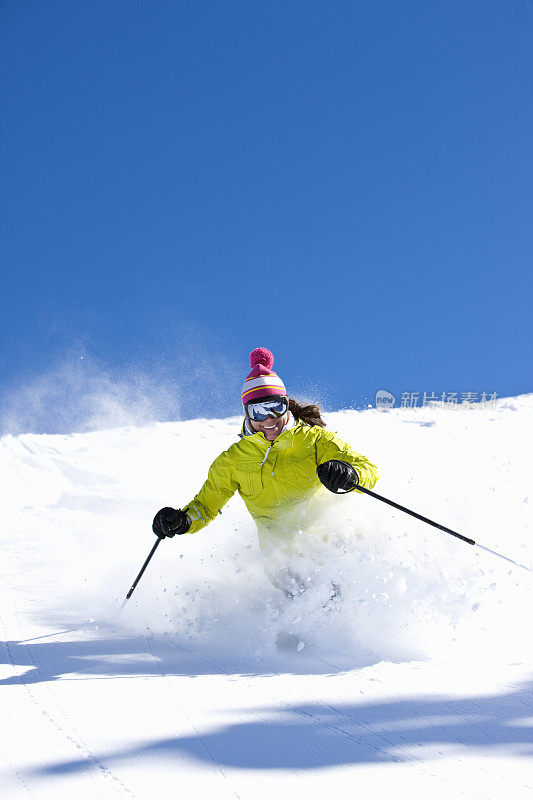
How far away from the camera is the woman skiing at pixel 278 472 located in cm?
352

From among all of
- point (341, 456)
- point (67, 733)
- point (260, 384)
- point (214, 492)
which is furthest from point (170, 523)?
point (67, 733)

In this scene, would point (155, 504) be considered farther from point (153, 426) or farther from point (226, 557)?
point (153, 426)

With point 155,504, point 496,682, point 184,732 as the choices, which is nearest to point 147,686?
point 184,732

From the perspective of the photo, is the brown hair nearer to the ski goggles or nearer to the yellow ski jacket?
the yellow ski jacket

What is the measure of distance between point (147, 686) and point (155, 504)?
6.13m

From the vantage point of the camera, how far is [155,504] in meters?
8.68

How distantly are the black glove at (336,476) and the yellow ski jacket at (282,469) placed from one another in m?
0.28

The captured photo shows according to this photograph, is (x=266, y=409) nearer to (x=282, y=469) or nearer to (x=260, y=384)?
(x=260, y=384)

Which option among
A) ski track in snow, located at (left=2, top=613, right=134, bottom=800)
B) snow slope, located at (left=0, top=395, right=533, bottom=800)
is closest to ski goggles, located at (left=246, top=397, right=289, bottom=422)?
snow slope, located at (left=0, top=395, right=533, bottom=800)

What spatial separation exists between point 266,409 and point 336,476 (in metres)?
0.66

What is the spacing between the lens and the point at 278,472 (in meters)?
3.54

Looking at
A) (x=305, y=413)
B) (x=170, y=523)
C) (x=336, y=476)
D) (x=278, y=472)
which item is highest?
(x=305, y=413)

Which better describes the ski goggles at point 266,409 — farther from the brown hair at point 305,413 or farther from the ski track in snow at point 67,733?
the ski track in snow at point 67,733

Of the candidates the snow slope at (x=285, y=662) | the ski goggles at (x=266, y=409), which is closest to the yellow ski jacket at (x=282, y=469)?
the ski goggles at (x=266, y=409)
